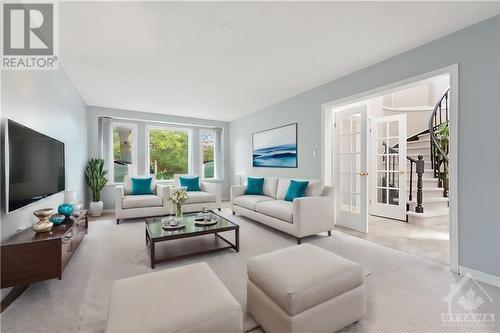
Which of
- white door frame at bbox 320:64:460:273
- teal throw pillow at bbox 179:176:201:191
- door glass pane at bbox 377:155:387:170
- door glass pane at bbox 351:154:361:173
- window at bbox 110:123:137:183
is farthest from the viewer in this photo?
window at bbox 110:123:137:183

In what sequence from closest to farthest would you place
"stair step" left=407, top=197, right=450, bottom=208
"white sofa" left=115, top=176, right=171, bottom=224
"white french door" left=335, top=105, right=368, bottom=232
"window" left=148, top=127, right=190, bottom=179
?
1. "white french door" left=335, top=105, right=368, bottom=232
2. "white sofa" left=115, top=176, right=171, bottom=224
3. "stair step" left=407, top=197, right=450, bottom=208
4. "window" left=148, top=127, right=190, bottom=179

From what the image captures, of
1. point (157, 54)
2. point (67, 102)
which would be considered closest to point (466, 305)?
point (157, 54)

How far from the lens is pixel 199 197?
485 cm

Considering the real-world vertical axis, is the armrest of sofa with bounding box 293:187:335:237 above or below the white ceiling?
below

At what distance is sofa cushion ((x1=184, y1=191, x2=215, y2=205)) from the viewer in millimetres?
4758

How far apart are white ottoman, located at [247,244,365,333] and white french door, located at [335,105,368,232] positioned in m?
2.31

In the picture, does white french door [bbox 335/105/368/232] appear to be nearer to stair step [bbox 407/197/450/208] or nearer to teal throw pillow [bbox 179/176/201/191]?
stair step [bbox 407/197/450/208]

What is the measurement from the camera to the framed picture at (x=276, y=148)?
460 centimetres

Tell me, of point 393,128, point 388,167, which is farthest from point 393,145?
point 388,167

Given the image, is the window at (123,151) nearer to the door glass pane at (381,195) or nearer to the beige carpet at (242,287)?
the beige carpet at (242,287)

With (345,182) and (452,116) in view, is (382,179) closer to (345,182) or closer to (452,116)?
(345,182)

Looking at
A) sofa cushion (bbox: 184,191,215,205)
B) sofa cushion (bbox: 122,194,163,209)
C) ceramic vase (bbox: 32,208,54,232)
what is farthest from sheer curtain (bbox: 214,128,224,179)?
ceramic vase (bbox: 32,208,54,232)

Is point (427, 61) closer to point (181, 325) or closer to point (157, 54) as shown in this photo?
point (157, 54)

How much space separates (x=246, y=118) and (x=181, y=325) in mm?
5535
